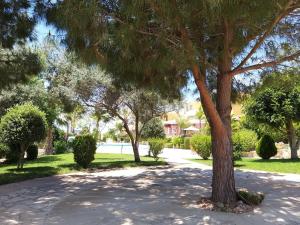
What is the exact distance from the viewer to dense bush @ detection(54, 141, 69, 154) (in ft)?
102

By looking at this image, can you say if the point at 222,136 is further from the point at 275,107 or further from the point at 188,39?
the point at 275,107

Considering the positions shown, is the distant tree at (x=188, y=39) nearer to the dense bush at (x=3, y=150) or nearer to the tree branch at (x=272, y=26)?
the tree branch at (x=272, y=26)

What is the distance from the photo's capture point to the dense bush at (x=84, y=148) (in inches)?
615

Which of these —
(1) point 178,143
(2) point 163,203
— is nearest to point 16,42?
(2) point 163,203

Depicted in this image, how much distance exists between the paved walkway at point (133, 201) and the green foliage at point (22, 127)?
2031 millimetres

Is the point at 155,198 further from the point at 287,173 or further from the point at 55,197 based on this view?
the point at 287,173

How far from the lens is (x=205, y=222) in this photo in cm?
662

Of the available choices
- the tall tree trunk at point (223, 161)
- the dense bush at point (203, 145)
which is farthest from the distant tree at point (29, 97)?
the tall tree trunk at point (223, 161)

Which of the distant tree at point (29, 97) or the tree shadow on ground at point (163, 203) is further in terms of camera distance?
the distant tree at point (29, 97)

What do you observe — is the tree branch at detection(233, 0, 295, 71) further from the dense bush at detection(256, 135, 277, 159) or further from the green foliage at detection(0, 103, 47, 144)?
the dense bush at detection(256, 135, 277, 159)

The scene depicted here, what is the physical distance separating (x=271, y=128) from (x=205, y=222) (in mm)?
15273

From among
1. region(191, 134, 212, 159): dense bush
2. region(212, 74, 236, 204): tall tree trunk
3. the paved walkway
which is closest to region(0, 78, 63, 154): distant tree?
region(191, 134, 212, 159): dense bush

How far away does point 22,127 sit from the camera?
1423cm

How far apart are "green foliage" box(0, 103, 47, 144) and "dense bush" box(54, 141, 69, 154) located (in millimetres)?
16653
